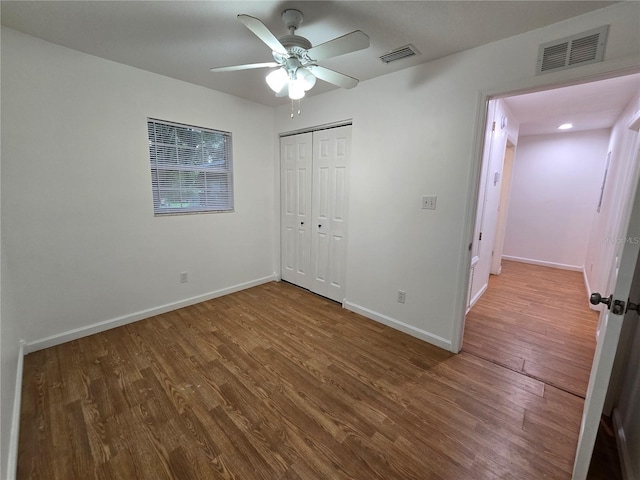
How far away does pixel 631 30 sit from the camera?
58.0 inches

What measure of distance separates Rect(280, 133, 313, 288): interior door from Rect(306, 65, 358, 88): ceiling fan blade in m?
1.44

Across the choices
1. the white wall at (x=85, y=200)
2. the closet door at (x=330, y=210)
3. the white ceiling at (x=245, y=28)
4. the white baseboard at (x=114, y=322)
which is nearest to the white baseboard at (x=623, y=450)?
the closet door at (x=330, y=210)

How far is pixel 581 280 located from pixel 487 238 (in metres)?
2.30

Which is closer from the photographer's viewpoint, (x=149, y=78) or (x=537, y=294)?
(x=149, y=78)

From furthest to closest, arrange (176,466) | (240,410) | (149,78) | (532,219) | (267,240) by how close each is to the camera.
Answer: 1. (532,219)
2. (267,240)
3. (149,78)
4. (240,410)
5. (176,466)

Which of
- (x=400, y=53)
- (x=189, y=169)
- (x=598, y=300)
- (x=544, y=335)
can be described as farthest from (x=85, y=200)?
(x=544, y=335)

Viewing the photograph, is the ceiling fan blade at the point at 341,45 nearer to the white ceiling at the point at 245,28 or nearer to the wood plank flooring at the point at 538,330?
the white ceiling at the point at 245,28

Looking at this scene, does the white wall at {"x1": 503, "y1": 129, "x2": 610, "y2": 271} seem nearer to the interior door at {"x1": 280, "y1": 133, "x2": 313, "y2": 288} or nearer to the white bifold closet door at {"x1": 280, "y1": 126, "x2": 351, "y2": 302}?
the white bifold closet door at {"x1": 280, "y1": 126, "x2": 351, "y2": 302}

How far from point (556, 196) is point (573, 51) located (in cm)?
447

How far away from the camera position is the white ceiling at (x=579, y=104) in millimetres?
2639

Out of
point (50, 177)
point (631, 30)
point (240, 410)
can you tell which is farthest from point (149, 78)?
point (631, 30)

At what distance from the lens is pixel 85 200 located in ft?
7.72

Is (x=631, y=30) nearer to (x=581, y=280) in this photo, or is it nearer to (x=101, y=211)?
(x=101, y=211)

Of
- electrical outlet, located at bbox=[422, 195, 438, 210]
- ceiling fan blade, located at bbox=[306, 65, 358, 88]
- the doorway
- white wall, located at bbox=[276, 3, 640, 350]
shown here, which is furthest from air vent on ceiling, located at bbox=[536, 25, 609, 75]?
ceiling fan blade, located at bbox=[306, 65, 358, 88]
